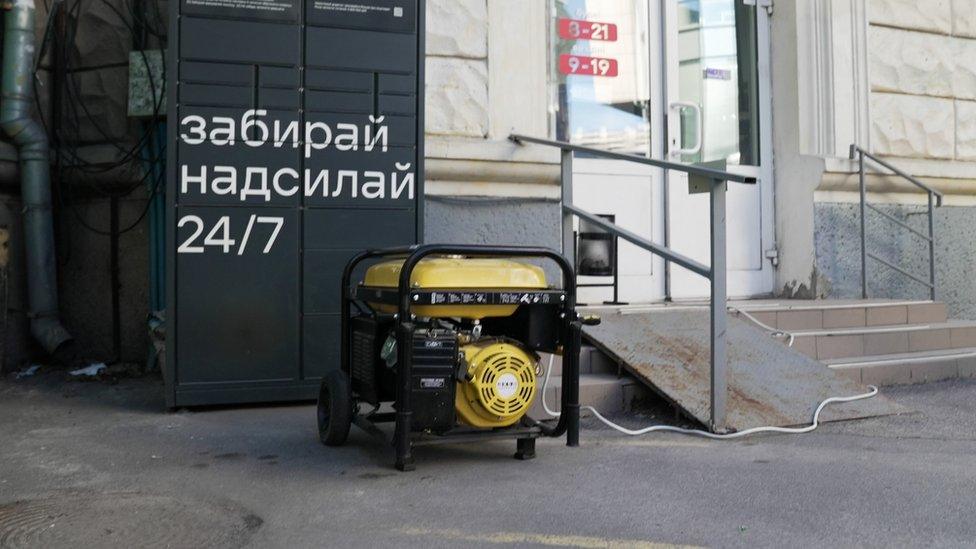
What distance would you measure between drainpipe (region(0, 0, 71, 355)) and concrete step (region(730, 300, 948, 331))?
453 centimetres

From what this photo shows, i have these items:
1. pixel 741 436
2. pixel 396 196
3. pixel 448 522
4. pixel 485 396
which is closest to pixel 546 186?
pixel 396 196

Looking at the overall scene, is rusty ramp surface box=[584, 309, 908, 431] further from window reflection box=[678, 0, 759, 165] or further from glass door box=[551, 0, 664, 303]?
window reflection box=[678, 0, 759, 165]

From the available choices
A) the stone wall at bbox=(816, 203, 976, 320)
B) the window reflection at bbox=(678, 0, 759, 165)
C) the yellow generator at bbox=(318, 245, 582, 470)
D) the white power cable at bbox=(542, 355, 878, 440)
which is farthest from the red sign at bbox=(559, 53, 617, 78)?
the yellow generator at bbox=(318, 245, 582, 470)

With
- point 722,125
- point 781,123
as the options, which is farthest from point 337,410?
point 781,123

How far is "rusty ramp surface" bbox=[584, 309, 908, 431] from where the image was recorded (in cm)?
452

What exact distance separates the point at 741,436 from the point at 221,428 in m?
2.51

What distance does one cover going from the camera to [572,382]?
147 inches

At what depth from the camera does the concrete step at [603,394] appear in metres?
4.70

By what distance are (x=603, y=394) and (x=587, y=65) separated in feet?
9.42

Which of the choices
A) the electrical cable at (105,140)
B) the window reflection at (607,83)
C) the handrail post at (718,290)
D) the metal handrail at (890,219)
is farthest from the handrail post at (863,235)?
the electrical cable at (105,140)

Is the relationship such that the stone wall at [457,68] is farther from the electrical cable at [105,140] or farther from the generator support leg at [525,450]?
the generator support leg at [525,450]

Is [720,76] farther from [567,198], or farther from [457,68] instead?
[567,198]

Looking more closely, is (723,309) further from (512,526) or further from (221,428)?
(221,428)

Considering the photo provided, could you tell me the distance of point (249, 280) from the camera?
192 inches
